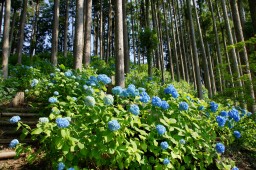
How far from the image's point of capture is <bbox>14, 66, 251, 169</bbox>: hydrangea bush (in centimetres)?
267

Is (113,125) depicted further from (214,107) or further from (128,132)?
(214,107)

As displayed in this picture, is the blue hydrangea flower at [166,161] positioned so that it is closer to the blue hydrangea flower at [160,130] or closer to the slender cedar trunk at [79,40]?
the blue hydrangea flower at [160,130]

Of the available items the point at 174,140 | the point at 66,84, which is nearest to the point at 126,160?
the point at 174,140

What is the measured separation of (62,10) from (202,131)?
105 ft

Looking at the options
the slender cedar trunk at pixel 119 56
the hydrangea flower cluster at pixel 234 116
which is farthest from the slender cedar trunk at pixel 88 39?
the hydrangea flower cluster at pixel 234 116

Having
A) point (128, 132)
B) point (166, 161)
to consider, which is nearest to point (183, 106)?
point (166, 161)

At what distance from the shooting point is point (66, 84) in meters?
4.27

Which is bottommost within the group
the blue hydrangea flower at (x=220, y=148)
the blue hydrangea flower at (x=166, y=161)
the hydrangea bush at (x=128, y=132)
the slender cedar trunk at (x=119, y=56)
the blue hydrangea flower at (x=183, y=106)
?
the blue hydrangea flower at (x=166, y=161)

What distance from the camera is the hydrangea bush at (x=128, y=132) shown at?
2.67 meters

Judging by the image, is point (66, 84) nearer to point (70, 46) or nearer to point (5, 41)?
Answer: point (5, 41)

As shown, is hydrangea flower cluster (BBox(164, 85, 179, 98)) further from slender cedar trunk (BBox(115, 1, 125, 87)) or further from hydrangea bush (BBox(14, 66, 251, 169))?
slender cedar trunk (BBox(115, 1, 125, 87))

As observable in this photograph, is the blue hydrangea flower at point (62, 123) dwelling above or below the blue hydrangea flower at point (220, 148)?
above

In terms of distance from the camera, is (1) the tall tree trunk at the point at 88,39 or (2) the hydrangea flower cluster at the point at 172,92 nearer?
(2) the hydrangea flower cluster at the point at 172,92

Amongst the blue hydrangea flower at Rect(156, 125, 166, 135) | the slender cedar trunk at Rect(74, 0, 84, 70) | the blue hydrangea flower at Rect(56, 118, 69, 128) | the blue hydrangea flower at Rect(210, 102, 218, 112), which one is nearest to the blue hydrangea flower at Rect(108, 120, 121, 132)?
the blue hydrangea flower at Rect(56, 118, 69, 128)
